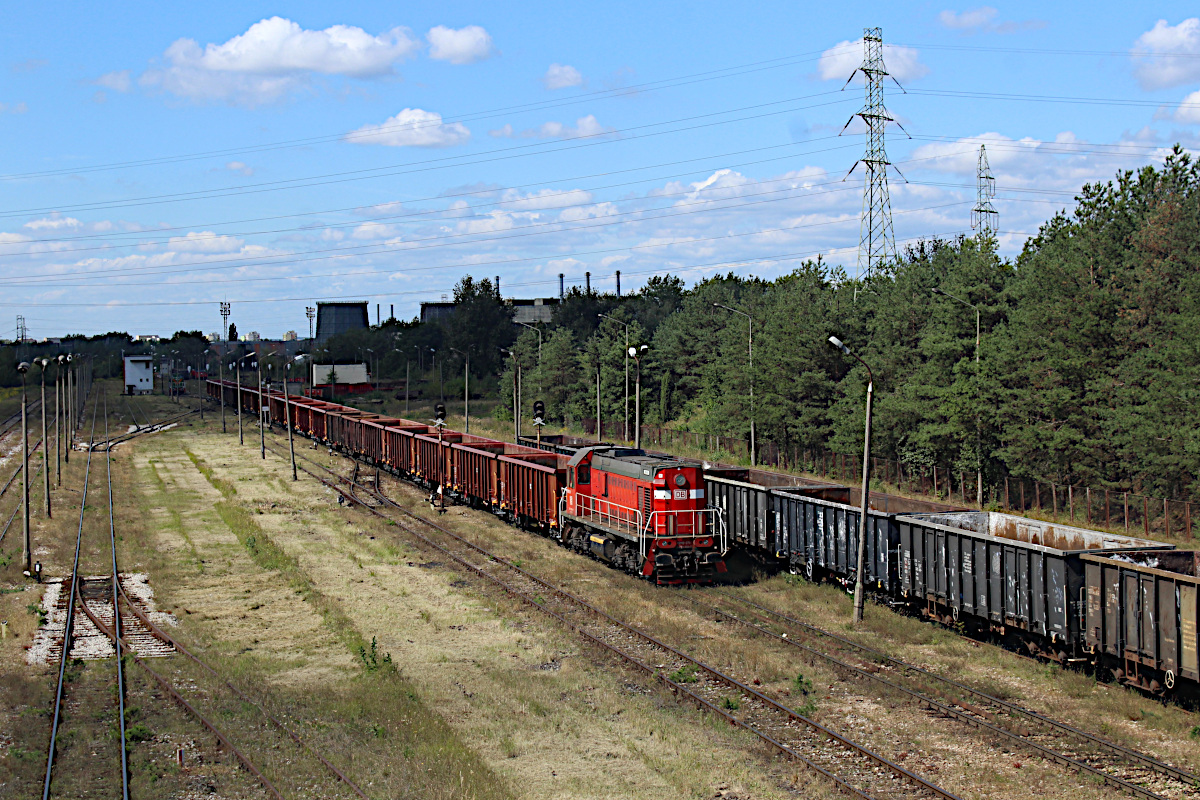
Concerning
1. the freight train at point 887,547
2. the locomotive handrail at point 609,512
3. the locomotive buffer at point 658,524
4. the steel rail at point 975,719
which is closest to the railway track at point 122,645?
the steel rail at point 975,719

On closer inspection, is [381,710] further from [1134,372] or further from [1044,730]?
[1134,372]

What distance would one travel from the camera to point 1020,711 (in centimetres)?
1823

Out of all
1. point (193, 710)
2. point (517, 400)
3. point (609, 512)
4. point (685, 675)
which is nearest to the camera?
point (193, 710)

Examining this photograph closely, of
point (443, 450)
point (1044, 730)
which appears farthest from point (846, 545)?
point (443, 450)

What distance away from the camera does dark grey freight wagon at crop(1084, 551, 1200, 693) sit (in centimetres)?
1733

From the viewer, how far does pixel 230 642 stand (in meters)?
24.4

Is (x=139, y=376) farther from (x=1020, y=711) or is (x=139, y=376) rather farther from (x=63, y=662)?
(x=1020, y=711)

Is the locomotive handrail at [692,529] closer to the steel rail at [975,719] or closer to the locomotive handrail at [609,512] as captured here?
the locomotive handrail at [609,512]

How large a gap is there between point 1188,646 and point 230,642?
68.4 feet

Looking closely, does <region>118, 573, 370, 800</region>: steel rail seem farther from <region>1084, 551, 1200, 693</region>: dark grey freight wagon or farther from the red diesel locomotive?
<region>1084, 551, 1200, 693</region>: dark grey freight wagon

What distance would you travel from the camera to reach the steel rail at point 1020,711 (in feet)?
50.4

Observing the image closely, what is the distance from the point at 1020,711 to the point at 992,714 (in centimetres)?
50

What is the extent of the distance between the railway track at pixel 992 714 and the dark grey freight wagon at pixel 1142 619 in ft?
7.10

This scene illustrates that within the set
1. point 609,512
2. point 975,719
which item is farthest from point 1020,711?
point 609,512
